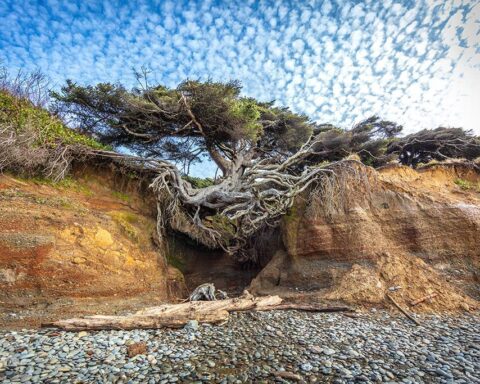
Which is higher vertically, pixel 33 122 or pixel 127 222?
pixel 33 122

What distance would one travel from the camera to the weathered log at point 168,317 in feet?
15.9

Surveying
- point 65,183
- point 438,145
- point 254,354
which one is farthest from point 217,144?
point 438,145

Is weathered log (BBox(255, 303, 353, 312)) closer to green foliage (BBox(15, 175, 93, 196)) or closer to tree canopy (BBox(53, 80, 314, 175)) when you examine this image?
tree canopy (BBox(53, 80, 314, 175))

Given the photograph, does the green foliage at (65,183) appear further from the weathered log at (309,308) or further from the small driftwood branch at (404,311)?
the small driftwood branch at (404,311)

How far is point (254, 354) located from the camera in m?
4.11

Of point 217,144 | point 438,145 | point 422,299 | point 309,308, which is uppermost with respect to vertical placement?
point 438,145

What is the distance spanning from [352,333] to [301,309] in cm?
151

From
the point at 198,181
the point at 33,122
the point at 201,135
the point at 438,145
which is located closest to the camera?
the point at 33,122

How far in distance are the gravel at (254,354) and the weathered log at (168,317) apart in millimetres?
157

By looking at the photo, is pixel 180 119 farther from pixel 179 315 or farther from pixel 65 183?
pixel 179 315

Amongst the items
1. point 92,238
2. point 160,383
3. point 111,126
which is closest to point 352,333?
point 160,383

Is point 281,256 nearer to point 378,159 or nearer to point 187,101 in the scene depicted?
point 187,101

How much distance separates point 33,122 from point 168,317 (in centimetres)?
613

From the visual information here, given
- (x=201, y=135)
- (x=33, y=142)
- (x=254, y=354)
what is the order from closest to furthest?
(x=254, y=354), (x=33, y=142), (x=201, y=135)
